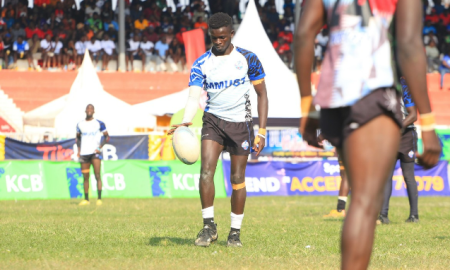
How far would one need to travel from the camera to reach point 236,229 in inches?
310

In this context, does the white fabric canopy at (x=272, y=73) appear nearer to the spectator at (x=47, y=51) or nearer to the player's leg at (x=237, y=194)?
the spectator at (x=47, y=51)

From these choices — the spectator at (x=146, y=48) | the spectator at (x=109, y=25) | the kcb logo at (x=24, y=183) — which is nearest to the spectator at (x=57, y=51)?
the spectator at (x=109, y=25)

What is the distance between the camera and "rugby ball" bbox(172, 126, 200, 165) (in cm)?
758

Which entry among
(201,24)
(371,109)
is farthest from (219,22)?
(201,24)

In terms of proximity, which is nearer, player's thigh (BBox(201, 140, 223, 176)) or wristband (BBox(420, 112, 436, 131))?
wristband (BBox(420, 112, 436, 131))

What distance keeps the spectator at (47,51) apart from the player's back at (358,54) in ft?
91.9

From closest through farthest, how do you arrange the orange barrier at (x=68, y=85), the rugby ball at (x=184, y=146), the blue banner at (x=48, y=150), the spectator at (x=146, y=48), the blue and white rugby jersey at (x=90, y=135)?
the rugby ball at (x=184, y=146) < the blue and white rugby jersey at (x=90, y=135) < the blue banner at (x=48, y=150) < the orange barrier at (x=68, y=85) < the spectator at (x=146, y=48)

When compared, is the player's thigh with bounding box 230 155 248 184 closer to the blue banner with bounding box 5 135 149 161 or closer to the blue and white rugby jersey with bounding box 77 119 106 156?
the blue and white rugby jersey with bounding box 77 119 106 156

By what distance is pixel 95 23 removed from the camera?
3244 centimetres

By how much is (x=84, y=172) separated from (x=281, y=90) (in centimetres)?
924

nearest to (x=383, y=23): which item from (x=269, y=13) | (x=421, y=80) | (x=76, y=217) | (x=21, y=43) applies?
(x=421, y=80)

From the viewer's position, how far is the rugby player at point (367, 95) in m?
3.69

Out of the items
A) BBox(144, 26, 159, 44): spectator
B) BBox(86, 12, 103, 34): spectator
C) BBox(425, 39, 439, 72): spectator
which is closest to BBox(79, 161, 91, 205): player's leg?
BBox(144, 26, 159, 44): spectator

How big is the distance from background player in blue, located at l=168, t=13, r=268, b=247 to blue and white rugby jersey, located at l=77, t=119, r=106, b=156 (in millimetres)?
9061
